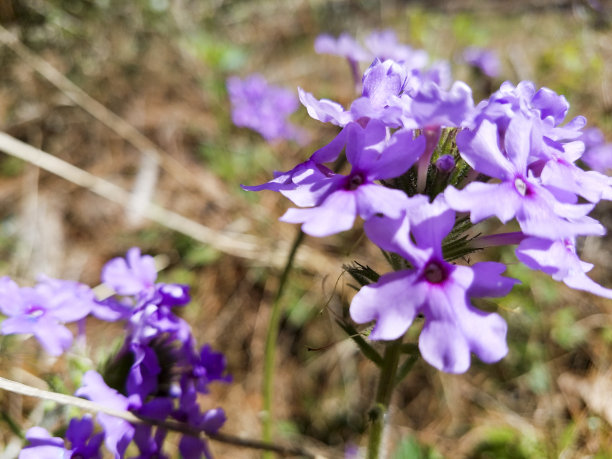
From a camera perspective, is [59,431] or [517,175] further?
[59,431]

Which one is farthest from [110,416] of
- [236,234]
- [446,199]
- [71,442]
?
[236,234]

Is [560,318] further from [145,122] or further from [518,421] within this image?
[145,122]

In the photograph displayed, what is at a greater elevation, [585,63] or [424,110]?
[424,110]

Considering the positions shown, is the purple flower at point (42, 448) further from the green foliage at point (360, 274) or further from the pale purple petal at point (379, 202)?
the pale purple petal at point (379, 202)

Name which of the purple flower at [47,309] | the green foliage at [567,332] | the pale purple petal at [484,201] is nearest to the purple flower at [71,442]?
the purple flower at [47,309]

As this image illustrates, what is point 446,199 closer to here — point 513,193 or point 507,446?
point 513,193

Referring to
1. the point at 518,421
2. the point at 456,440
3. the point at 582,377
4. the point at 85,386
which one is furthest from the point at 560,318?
the point at 85,386

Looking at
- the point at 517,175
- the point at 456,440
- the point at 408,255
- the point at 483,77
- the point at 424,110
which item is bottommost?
the point at 456,440

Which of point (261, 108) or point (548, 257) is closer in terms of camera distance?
point (548, 257)
